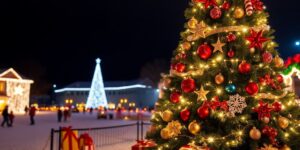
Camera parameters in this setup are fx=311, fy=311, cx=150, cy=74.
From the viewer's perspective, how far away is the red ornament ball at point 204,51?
530 cm

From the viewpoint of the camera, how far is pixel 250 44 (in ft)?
17.3

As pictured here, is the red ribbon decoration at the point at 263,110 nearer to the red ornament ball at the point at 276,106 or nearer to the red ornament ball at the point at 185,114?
the red ornament ball at the point at 276,106

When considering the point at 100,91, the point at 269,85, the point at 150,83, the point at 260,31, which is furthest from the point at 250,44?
the point at 150,83

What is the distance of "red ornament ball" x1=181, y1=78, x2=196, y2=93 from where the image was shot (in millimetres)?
5277

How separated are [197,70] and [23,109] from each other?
1630 inches

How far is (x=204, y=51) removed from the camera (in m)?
5.31

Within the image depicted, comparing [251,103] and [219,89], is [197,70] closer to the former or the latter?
[219,89]

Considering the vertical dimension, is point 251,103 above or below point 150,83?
below

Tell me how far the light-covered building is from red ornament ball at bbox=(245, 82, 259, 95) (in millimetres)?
71908

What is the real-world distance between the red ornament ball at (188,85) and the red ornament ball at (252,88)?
0.88m

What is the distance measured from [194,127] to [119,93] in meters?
83.6

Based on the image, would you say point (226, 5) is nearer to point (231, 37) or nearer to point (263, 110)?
point (231, 37)

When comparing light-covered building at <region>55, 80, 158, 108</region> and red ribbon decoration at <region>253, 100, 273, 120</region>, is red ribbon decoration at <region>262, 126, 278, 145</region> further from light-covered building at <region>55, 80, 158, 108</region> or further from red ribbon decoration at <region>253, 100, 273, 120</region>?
light-covered building at <region>55, 80, 158, 108</region>

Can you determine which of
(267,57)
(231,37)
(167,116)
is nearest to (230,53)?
(231,37)
